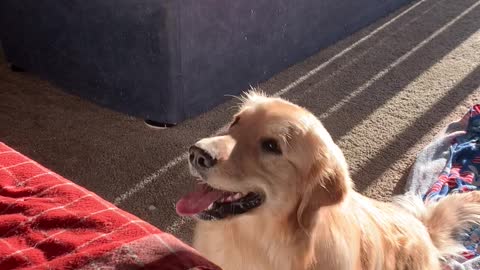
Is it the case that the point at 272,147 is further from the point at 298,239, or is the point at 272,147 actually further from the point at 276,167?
the point at 298,239

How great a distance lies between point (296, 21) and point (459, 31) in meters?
1.50

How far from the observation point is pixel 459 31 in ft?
11.7

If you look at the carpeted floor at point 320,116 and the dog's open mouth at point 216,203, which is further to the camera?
the carpeted floor at point 320,116

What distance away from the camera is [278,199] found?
1.20 meters

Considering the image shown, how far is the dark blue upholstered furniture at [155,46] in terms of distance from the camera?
2100 mm

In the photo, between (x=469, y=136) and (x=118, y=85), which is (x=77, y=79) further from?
(x=469, y=136)

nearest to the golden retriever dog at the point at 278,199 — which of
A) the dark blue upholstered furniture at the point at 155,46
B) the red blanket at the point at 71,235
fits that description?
the red blanket at the point at 71,235

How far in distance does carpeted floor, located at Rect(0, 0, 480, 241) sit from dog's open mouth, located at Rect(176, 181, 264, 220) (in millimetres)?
532

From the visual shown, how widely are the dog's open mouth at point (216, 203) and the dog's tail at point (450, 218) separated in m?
0.74

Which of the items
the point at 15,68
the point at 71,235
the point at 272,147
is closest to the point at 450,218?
the point at 272,147

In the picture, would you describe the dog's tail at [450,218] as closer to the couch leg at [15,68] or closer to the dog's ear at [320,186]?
the dog's ear at [320,186]

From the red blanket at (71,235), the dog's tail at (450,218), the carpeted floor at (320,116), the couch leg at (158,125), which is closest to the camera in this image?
the red blanket at (71,235)

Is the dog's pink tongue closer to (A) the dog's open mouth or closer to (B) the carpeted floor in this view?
(A) the dog's open mouth

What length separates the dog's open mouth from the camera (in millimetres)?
1215
